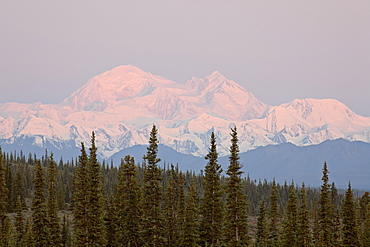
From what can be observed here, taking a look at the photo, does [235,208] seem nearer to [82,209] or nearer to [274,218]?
[82,209]

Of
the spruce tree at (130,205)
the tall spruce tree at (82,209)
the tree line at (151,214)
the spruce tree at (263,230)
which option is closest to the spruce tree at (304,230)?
the tree line at (151,214)

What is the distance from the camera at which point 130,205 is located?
67.1 metres

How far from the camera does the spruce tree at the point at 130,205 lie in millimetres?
67062

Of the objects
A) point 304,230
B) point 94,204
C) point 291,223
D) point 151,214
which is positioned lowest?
point 304,230

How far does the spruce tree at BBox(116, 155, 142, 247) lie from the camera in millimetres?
67062

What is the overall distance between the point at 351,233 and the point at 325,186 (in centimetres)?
938

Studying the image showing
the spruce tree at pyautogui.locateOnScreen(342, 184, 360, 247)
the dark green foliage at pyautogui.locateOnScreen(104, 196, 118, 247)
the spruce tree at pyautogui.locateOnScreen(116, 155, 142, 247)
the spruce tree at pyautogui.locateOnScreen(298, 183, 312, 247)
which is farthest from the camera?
the spruce tree at pyautogui.locateOnScreen(342, 184, 360, 247)

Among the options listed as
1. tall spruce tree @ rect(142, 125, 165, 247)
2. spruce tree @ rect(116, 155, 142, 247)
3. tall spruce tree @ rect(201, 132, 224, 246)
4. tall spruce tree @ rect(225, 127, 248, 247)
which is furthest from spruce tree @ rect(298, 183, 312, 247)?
spruce tree @ rect(116, 155, 142, 247)

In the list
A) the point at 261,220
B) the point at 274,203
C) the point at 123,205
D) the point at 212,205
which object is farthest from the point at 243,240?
the point at 261,220

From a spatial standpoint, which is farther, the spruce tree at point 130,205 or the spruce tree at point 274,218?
the spruce tree at point 274,218

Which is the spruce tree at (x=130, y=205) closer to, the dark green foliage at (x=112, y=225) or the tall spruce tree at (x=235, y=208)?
the dark green foliage at (x=112, y=225)

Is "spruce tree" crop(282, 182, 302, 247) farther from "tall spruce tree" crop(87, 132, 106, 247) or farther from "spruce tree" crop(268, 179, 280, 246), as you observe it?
"tall spruce tree" crop(87, 132, 106, 247)

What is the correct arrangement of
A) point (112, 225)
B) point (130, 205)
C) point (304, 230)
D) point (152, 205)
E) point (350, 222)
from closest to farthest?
point (152, 205) < point (130, 205) < point (112, 225) < point (304, 230) < point (350, 222)

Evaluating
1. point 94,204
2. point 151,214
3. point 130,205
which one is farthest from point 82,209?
point 151,214
